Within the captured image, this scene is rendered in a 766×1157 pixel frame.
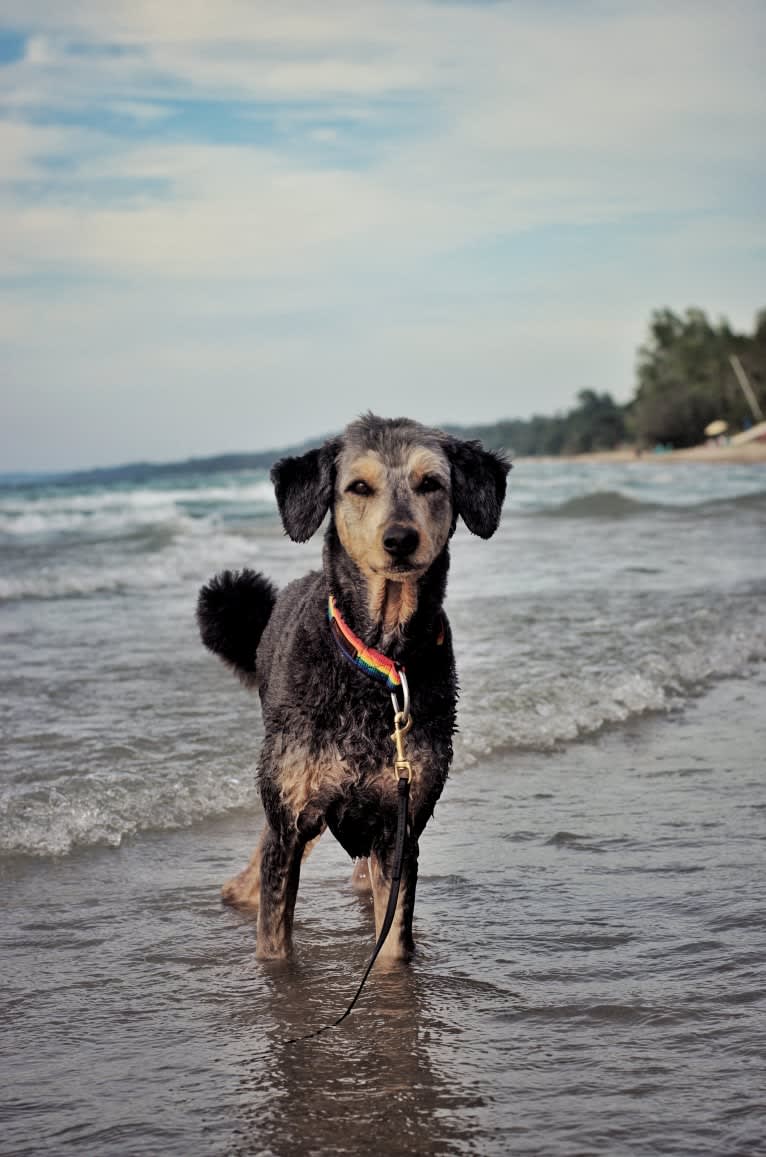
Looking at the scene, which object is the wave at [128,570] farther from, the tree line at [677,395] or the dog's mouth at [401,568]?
the tree line at [677,395]

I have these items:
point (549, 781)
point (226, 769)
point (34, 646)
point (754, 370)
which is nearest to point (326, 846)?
point (226, 769)

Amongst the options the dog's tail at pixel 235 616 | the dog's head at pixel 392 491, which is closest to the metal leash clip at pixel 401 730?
the dog's head at pixel 392 491

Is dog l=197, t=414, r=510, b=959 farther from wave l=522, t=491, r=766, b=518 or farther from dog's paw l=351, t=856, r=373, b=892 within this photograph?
wave l=522, t=491, r=766, b=518

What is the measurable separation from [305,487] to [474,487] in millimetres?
575

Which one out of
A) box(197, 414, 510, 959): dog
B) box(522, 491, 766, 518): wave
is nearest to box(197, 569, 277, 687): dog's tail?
box(197, 414, 510, 959): dog

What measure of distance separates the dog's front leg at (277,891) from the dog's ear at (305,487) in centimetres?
102

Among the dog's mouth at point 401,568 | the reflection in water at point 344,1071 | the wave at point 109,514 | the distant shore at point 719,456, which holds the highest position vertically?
the distant shore at point 719,456

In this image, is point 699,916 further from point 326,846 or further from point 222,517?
point 222,517

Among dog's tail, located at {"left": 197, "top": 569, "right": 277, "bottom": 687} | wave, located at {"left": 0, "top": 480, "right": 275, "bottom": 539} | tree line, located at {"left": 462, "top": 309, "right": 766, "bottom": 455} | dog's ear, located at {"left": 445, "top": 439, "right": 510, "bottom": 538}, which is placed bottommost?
dog's tail, located at {"left": 197, "top": 569, "right": 277, "bottom": 687}

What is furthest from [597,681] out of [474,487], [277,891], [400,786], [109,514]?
[109,514]

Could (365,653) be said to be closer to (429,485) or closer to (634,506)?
(429,485)

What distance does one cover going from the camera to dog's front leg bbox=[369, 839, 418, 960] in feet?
14.1

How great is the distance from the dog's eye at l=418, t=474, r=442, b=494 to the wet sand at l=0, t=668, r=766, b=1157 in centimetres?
159

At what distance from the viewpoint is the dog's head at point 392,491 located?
4059 mm
